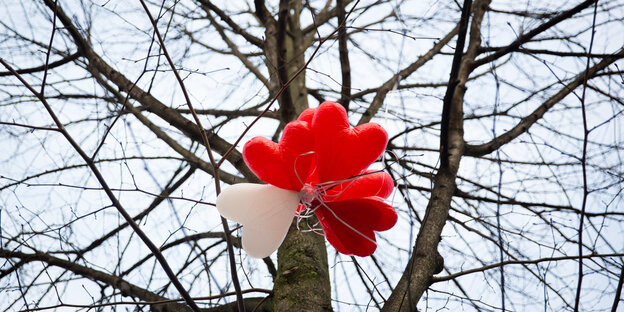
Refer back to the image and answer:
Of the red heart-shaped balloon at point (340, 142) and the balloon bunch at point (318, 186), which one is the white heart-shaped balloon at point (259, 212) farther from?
the red heart-shaped balloon at point (340, 142)

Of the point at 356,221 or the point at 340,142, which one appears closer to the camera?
the point at 340,142

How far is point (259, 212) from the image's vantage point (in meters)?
1.34

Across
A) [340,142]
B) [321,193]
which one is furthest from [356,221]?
[340,142]

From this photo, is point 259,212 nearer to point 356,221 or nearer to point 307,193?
point 307,193

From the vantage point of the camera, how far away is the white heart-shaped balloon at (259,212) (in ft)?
4.28

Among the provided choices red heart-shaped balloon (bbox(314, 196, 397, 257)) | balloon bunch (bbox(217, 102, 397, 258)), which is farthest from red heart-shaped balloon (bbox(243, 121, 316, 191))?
red heart-shaped balloon (bbox(314, 196, 397, 257))

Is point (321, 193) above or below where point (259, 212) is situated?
above

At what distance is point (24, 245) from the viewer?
2037 mm

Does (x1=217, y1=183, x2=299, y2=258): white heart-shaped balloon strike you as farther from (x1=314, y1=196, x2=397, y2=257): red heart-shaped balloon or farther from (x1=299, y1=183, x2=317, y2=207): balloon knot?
(x1=314, y1=196, x2=397, y2=257): red heart-shaped balloon

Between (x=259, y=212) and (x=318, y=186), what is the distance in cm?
19

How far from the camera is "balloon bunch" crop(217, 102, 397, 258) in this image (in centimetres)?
133

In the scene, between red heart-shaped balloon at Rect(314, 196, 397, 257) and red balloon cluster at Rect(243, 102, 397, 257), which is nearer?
red balloon cluster at Rect(243, 102, 397, 257)

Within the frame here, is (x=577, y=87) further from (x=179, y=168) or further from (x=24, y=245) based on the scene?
(x=24, y=245)

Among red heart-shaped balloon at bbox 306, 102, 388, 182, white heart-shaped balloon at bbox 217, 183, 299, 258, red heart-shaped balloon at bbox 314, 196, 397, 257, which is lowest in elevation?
white heart-shaped balloon at bbox 217, 183, 299, 258
